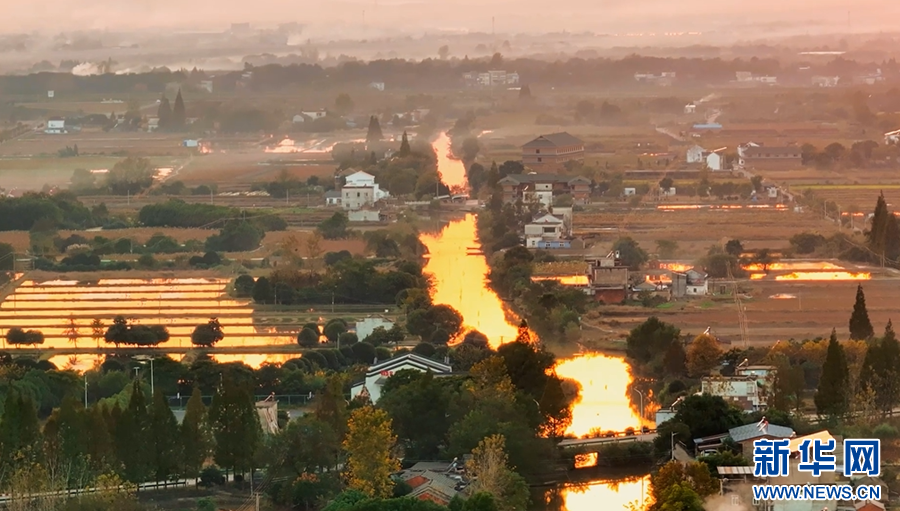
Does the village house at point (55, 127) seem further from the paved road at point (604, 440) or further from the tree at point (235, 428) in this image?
the tree at point (235, 428)

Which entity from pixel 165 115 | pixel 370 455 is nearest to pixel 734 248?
pixel 370 455


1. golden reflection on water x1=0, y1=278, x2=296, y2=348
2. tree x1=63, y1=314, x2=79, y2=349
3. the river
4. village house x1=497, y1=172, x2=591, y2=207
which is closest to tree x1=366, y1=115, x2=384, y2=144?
village house x1=497, y1=172, x2=591, y2=207

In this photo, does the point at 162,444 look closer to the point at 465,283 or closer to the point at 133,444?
the point at 133,444

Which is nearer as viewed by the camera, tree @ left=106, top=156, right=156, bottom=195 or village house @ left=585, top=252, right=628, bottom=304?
village house @ left=585, top=252, right=628, bottom=304

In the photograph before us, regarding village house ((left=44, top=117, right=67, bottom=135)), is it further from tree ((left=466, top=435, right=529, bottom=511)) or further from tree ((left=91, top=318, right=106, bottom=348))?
tree ((left=466, top=435, right=529, bottom=511))

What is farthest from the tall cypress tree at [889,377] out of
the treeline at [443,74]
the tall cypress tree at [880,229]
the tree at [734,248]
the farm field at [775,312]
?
the treeline at [443,74]

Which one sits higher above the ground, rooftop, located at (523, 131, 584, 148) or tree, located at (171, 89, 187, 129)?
tree, located at (171, 89, 187, 129)
